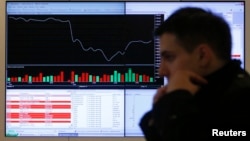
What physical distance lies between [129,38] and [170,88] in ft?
4.40

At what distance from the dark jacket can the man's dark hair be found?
0.06 metres

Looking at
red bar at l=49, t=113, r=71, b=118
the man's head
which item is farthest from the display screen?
the man's head

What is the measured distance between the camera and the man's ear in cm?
120

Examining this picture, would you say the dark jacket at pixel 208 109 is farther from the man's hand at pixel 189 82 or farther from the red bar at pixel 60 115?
the red bar at pixel 60 115

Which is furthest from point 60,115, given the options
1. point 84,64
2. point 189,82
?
point 189,82

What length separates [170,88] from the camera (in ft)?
4.09

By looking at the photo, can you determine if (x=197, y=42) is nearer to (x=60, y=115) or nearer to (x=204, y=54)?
(x=204, y=54)

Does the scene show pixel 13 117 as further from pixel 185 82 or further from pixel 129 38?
pixel 185 82

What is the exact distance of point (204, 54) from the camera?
3.93ft

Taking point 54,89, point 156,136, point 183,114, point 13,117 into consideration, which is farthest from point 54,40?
point 183,114

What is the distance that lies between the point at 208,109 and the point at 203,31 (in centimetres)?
20

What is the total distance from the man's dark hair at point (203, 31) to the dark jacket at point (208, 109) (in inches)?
2.2

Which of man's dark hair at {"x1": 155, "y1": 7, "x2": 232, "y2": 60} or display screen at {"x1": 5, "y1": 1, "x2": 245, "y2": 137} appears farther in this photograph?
display screen at {"x1": 5, "y1": 1, "x2": 245, "y2": 137}
